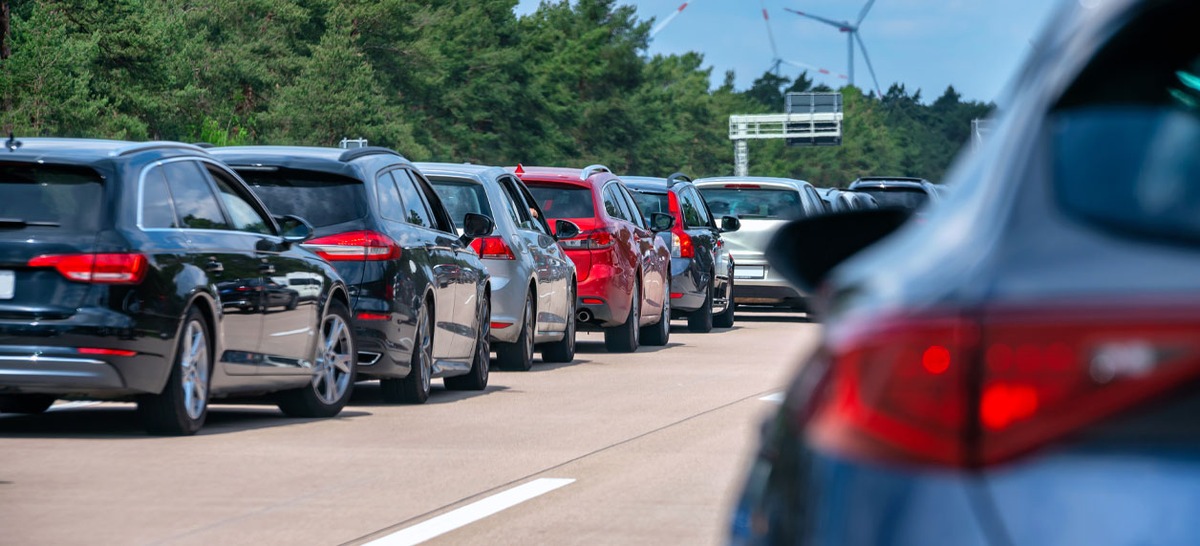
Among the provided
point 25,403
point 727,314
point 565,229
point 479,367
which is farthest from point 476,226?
point 727,314

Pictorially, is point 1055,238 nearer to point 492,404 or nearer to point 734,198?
point 492,404

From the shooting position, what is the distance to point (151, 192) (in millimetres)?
10953

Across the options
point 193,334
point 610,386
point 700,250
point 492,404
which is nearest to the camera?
point 193,334

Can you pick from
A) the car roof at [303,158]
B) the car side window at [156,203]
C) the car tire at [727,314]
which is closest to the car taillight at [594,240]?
the car roof at [303,158]

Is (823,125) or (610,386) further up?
(823,125)

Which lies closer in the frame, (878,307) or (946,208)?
(878,307)

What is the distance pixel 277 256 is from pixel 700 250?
13.6m

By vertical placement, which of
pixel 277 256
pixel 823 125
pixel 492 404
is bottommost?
pixel 492 404

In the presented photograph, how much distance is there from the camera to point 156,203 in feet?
35.9

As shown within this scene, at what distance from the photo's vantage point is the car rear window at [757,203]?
29781 mm

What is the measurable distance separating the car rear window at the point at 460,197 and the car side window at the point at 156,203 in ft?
19.2

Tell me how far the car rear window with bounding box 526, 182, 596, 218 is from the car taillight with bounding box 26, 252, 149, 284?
9939mm

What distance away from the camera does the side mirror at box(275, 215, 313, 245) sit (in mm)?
12195

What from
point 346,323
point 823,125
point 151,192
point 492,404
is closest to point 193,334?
point 151,192
